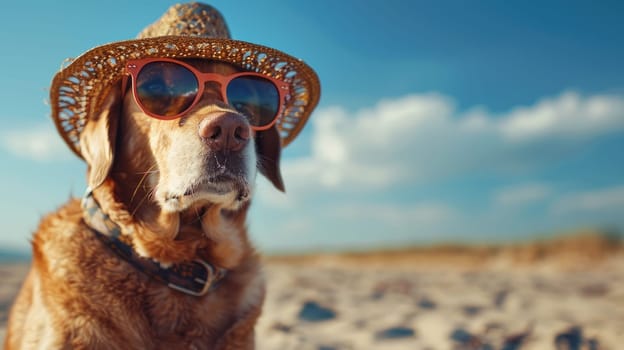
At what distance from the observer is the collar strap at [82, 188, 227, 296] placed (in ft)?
8.22

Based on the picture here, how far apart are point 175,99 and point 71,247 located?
3.08 feet

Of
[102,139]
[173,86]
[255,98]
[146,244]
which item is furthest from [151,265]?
[255,98]

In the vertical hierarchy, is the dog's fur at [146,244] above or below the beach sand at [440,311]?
below

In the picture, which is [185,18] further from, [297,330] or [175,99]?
[297,330]

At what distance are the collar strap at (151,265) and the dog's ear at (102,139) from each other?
0.44 feet

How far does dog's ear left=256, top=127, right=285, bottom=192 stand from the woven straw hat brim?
276 millimetres

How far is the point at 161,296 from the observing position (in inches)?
97.7

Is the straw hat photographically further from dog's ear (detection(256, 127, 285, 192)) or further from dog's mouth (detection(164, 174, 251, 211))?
dog's mouth (detection(164, 174, 251, 211))

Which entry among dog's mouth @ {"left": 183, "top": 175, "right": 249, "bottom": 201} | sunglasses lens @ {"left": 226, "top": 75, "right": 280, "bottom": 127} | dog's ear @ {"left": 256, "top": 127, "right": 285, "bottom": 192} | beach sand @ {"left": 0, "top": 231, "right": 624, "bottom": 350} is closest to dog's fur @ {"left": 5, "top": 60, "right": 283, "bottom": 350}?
dog's mouth @ {"left": 183, "top": 175, "right": 249, "bottom": 201}

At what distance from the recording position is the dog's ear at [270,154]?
10.1ft

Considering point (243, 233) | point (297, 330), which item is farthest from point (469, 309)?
point (243, 233)

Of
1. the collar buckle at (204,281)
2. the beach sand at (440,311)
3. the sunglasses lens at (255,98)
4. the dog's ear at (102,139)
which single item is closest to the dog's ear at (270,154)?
the sunglasses lens at (255,98)

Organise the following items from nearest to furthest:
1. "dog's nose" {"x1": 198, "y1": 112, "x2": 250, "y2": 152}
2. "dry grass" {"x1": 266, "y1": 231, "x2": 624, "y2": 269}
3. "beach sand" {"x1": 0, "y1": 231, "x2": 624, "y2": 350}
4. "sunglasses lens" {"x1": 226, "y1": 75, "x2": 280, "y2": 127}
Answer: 1. "dog's nose" {"x1": 198, "y1": 112, "x2": 250, "y2": 152}
2. "sunglasses lens" {"x1": 226, "y1": 75, "x2": 280, "y2": 127}
3. "beach sand" {"x1": 0, "y1": 231, "x2": 624, "y2": 350}
4. "dry grass" {"x1": 266, "y1": 231, "x2": 624, "y2": 269}

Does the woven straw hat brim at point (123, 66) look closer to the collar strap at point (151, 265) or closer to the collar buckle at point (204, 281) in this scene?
the collar strap at point (151, 265)
